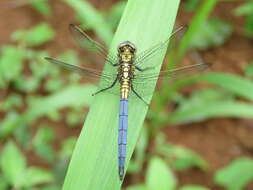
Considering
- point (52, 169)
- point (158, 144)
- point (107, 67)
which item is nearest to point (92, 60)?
point (158, 144)

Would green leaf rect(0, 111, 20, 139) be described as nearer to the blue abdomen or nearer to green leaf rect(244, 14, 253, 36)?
the blue abdomen

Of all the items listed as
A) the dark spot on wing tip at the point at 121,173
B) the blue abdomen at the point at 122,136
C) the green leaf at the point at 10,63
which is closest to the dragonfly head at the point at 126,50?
the blue abdomen at the point at 122,136

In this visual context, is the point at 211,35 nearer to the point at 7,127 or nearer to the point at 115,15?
the point at 115,15

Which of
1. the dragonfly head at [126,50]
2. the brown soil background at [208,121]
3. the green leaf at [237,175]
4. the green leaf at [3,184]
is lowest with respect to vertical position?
the green leaf at [3,184]

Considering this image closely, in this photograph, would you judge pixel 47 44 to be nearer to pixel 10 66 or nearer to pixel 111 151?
pixel 10 66

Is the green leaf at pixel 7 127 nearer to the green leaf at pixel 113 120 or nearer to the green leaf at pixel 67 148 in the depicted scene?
the green leaf at pixel 67 148

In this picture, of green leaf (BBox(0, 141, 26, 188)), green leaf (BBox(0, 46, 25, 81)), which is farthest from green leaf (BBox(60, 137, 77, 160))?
green leaf (BBox(0, 46, 25, 81))
